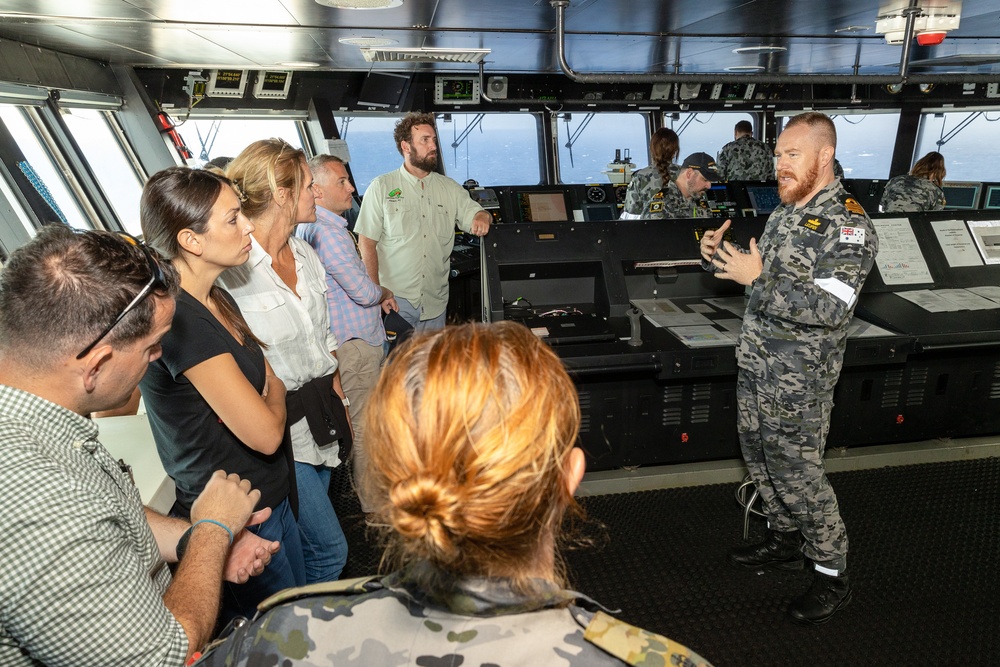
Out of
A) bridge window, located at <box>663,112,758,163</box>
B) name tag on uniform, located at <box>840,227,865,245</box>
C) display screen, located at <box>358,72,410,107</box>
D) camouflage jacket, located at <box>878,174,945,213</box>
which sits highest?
display screen, located at <box>358,72,410,107</box>

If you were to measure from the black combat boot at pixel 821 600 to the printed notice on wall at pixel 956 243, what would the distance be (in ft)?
6.87

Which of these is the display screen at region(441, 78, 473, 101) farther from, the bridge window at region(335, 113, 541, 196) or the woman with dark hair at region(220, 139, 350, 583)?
the woman with dark hair at region(220, 139, 350, 583)

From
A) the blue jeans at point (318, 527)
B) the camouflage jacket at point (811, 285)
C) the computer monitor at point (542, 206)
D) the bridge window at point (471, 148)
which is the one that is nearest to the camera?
the blue jeans at point (318, 527)

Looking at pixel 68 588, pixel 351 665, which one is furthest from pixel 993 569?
pixel 68 588

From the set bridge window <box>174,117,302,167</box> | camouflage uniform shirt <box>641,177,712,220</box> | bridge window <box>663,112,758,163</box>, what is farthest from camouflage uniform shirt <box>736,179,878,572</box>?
bridge window <box>663,112,758,163</box>

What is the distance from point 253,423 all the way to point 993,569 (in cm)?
275

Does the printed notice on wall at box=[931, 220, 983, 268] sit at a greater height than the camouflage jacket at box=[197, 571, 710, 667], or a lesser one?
lesser

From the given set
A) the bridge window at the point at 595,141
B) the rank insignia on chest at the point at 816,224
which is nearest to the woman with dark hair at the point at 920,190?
the bridge window at the point at 595,141

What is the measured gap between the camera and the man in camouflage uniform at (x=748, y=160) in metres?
6.91

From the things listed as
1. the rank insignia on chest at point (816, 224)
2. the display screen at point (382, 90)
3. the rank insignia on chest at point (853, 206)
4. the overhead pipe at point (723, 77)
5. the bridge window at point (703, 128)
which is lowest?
the rank insignia on chest at point (816, 224)

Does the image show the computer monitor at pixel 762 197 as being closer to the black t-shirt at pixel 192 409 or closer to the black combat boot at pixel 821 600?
the black combat boot at pixel 821 600

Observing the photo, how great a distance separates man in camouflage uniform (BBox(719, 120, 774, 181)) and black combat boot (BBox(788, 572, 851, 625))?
17.3 ft

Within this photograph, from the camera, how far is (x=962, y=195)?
7117mm

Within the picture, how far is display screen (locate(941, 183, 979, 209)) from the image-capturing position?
7.02 metres
